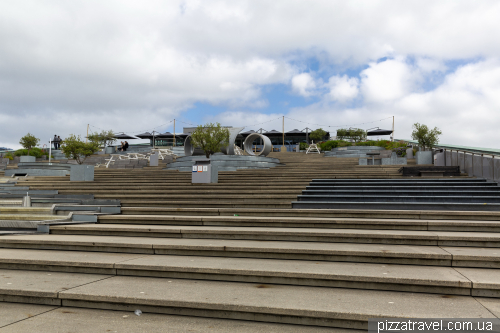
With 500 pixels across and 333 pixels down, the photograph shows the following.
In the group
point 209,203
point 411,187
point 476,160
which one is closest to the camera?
point 209,203

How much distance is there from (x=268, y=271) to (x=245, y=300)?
71cm

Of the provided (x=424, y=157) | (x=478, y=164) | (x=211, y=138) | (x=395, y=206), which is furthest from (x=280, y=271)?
(x=424, y=157)

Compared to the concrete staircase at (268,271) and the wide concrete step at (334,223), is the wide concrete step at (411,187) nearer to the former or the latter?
the concrete staircase at (268,271)

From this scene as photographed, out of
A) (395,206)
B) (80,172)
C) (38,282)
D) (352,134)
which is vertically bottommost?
(38,282)

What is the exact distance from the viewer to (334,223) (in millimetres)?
6676

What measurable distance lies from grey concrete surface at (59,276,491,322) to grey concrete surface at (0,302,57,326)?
27cm

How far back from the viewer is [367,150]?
32156 mm

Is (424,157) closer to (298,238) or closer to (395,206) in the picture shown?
(395,206)

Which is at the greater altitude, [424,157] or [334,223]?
[424,157]

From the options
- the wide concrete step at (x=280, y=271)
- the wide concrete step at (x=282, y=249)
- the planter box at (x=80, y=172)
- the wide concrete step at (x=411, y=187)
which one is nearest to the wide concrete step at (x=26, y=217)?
the wide concrete step at (x=282, y=249)

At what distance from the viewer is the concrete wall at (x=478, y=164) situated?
1075 centimetres

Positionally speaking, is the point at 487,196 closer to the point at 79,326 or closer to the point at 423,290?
the point at 423,290

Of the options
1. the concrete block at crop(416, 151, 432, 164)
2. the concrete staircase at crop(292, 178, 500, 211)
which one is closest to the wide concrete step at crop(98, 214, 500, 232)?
the concrete staircase at crop(292, 178, 500, 211)

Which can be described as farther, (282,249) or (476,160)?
(476,160)
